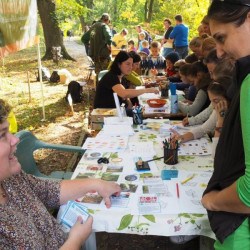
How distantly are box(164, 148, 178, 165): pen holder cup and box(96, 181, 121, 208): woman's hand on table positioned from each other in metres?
0.47

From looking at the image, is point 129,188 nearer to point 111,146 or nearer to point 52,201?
point 52,201

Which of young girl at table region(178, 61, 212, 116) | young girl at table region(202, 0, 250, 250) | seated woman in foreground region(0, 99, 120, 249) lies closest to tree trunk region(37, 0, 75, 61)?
young girl at table region(178, 61, 212, 116)

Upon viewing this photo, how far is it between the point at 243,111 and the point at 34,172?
6.83 feet

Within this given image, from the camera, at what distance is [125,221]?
135cm

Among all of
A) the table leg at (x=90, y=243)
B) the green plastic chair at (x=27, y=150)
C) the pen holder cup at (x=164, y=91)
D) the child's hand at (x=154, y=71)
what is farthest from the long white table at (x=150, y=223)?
the child's hand at (x=154, y=71)

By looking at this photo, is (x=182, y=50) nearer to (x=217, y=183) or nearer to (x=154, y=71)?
(x=154, y=71)

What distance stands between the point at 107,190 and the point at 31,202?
387mm

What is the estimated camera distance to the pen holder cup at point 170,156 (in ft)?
6.03

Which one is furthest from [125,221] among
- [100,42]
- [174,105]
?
[100,42]

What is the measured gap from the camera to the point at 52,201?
1513 millimetres

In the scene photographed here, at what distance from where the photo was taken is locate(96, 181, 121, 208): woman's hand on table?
1.47m

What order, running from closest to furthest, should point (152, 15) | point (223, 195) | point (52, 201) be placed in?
point (223, 195) < point (52, 201) < point (152, 15)

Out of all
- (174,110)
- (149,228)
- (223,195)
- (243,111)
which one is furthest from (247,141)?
(174,110)

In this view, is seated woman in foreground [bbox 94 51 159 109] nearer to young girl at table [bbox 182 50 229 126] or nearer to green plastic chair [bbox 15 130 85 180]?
young girl at table [bbox 182 50 229 126]
